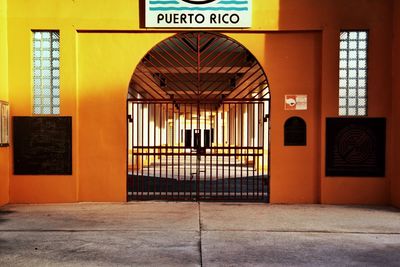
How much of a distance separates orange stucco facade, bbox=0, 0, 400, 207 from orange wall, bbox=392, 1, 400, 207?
40 mm

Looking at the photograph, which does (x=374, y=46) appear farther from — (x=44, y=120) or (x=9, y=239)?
(x=9, y=239)

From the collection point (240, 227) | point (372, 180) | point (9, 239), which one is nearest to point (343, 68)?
point (372, 180)

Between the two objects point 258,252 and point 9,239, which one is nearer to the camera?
point 258,252

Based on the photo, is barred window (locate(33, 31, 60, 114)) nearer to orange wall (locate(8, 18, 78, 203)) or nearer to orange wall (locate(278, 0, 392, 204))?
orange wall (locate(8, 18, 78, 203))

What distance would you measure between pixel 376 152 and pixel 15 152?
707 centimetres

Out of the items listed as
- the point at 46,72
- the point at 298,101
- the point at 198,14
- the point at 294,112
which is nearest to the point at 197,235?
the point at 294,112

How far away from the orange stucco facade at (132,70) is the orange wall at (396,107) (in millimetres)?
40

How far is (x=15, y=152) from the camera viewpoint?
324 inches

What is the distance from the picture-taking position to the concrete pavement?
4.84 metres

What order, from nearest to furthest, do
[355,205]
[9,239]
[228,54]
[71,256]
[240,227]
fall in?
1. [71,256]
2. [9,239]
3. [240,227]
4. [355,205]
5. [228,54]

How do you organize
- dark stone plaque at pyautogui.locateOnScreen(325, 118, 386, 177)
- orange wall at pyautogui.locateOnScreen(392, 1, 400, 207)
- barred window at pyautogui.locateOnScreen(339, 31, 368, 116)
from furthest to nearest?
barred window at pyautogui.locateOnScreen(339, 31, 368, 116) < dark stone plaque at pyautogui.locateOnScreen(325, 118, 386, 177) < orange wall at pyautogui.locateOnScreen(392, 1, 400, 207)

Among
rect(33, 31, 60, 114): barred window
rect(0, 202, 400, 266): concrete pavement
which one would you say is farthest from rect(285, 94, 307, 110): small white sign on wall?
rect(33, 31, 60, 114): barred window

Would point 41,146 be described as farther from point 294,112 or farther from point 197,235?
point 294,112

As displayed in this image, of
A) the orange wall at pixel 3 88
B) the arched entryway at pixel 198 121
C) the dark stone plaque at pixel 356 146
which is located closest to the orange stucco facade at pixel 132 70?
the orange wall at pixel 3 88
